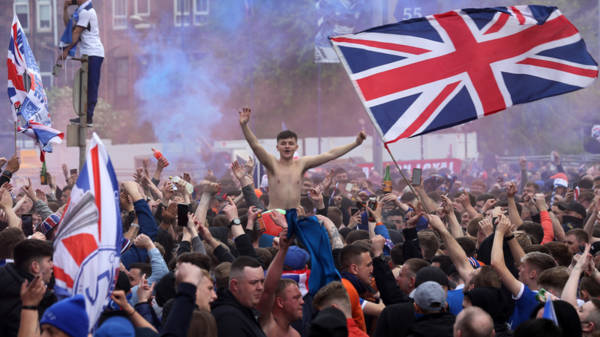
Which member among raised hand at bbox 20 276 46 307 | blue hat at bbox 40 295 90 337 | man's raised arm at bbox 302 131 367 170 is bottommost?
blue hat at bbox 40 295 90 337

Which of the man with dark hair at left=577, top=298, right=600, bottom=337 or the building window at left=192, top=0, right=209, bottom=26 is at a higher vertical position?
the building window at left=192, top=0, right=209, bottom=26

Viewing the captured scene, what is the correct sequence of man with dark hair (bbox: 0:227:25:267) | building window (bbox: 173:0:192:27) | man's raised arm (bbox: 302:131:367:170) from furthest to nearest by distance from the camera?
building window (bbox: 173:0:192:27) < man's raised arm (bbox: 302:131:367:170) < man with dark hair (bbox: 0:227:25:267)

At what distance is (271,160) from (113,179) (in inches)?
198

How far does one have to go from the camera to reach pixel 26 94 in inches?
408

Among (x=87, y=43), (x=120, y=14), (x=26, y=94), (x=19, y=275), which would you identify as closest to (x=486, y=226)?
(x=19, y=275)

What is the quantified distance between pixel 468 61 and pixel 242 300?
4.28m

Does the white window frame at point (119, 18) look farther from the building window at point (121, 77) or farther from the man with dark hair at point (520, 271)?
the man with dark hair at point (520, 271)

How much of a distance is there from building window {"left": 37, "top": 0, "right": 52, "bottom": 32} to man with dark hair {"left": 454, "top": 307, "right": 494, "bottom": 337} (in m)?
50.5

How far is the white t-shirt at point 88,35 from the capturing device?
9.14m

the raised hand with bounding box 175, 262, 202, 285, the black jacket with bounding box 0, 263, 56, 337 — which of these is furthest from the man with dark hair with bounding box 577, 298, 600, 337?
the black jacket with bounding box 0, 263, 56, 337

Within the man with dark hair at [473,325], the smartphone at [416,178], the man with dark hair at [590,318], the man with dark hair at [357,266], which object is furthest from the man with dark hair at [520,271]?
the smartphone at [416,178]

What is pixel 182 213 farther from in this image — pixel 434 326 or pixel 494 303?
pixel 494 303

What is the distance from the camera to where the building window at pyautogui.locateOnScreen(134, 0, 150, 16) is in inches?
1967

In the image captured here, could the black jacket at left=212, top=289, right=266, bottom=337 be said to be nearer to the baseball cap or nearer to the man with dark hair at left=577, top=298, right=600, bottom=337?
the baseball cap
